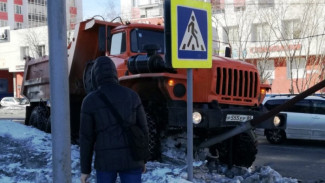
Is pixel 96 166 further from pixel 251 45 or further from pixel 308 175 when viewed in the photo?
pixel 251 45

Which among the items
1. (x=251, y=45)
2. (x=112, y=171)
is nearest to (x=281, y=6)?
(x=251, y=45)

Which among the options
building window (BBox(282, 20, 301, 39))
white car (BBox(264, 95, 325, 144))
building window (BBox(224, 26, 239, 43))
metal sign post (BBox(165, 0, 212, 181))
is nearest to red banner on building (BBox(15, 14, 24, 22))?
building window (BBox(224, 26, 239, 43))

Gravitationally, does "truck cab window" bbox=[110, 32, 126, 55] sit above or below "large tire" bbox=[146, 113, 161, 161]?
above

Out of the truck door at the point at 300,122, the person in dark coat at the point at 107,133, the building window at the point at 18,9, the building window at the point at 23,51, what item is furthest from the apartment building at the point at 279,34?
the building window at the point at 18,9

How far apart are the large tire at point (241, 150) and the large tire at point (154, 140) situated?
146cm

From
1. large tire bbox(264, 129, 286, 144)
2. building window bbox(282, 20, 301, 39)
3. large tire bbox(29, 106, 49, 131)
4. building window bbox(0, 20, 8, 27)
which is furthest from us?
building window bbox(0, 20, 8, 27)

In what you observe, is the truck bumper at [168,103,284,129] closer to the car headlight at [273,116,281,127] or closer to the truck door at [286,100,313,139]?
the car headlight at [273,116,281,127]

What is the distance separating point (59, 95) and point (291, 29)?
23719 millimetres

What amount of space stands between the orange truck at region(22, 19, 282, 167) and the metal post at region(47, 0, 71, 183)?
268 cm

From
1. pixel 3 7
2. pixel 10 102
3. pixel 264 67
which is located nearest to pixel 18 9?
pixel 3 7

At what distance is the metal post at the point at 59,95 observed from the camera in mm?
3770

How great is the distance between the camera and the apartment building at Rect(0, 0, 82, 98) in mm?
40812

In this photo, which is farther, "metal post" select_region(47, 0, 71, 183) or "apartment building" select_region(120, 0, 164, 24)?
"apartment building" select_region(120, 0, 164, 24)

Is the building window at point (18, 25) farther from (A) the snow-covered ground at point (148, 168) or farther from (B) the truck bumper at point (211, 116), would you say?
(B) the truck bumper at point (211, 116)
